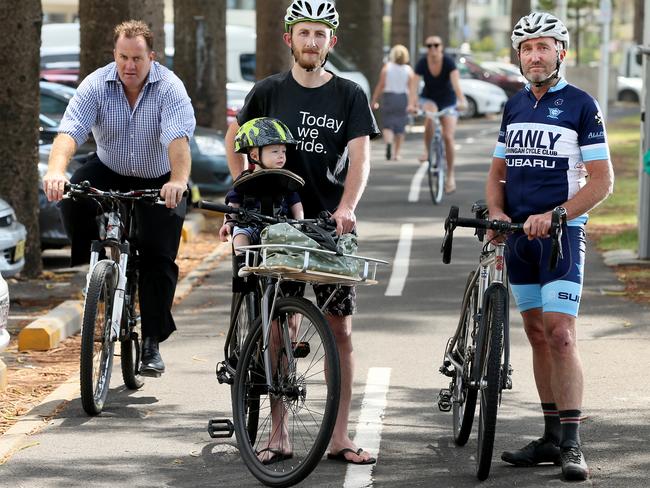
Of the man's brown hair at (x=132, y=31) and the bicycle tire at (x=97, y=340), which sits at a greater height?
the man's brown hair at (x=132, y=31)

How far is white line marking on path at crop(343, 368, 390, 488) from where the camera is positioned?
650cm

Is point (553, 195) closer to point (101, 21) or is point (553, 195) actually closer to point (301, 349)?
point (301, 349)

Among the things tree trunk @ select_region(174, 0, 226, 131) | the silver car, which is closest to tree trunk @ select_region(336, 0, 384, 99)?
tree trunk @ select_region(174, 0, 226, 131)

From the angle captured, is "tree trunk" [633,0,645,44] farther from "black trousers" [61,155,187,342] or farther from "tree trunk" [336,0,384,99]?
"black trousers" [61,155,187,342]

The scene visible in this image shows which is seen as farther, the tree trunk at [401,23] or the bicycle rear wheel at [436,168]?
the tree trunk at [401,23]

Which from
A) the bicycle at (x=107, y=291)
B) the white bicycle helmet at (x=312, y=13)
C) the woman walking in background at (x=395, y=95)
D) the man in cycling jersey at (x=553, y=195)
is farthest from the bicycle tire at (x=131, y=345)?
the woman walking in background at (x=395, y=95)

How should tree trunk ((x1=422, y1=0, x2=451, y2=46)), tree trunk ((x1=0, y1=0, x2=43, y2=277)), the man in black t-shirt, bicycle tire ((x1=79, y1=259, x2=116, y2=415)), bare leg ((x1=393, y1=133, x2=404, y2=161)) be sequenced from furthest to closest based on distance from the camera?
tree trunk ((x1=422, y1=0, x2=451, y2=46)) < bare leg ((x1=393, y1=133, x2=404, y2=161)) < the man in black t-shirt < tree trunk ((x1=0, y1=0, x2=43, y2=277)) < bicycle tire ((x1=79, y1=259, x2=116, y2=415))

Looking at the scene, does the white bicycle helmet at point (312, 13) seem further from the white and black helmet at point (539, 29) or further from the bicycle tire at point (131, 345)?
the bicycle tire at point (131, 345)

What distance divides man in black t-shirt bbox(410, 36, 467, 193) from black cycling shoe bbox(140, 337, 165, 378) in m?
10.3

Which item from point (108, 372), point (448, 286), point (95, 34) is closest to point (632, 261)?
point (448, 286)

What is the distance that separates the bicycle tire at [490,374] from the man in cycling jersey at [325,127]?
0.61m

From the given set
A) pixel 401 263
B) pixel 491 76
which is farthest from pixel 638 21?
pixel 401 263

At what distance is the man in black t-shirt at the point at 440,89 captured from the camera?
18.3 meters

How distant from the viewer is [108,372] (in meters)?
7.98
